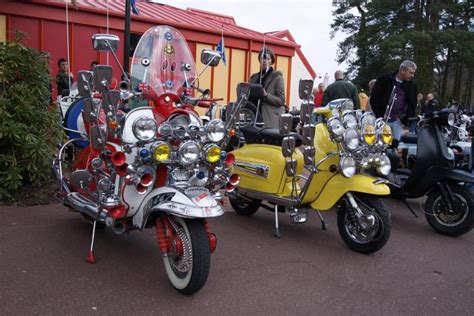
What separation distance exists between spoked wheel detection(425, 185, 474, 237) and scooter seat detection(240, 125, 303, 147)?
172 cm

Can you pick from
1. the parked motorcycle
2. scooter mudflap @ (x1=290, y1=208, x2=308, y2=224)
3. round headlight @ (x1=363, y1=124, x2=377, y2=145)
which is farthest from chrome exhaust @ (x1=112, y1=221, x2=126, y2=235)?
round headlight @ (x1=363, y1=124, x2=377, y2=145)

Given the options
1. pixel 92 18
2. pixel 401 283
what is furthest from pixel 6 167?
pixel 92 18

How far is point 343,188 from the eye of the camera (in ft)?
15.5

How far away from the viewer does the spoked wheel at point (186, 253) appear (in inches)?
134

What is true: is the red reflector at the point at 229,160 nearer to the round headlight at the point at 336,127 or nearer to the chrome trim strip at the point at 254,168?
the round headlight at the point at 336,127

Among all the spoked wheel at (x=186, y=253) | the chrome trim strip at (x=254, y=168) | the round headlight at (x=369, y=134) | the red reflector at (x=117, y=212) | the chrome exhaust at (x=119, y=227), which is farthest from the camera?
the chrome trim strip at (x=254, y=168)

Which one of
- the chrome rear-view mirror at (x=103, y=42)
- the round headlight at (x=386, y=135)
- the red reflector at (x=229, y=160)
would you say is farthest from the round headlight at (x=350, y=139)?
the chrome rear-view mirror at (x=103, y=42)

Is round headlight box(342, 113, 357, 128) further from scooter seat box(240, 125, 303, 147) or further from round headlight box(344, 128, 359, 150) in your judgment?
scooter seat box(240, 125, 303, 147)

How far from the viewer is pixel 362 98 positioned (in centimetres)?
1313

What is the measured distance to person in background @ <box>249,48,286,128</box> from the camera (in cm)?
655

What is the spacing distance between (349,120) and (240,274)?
182 centimetres

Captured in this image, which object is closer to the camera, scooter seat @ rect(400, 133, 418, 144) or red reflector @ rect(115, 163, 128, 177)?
red reflector @ rect(115, 163, 128, 177)

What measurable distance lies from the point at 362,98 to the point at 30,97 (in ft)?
30.3

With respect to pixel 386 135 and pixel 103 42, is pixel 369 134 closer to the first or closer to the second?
pixel 386 135
